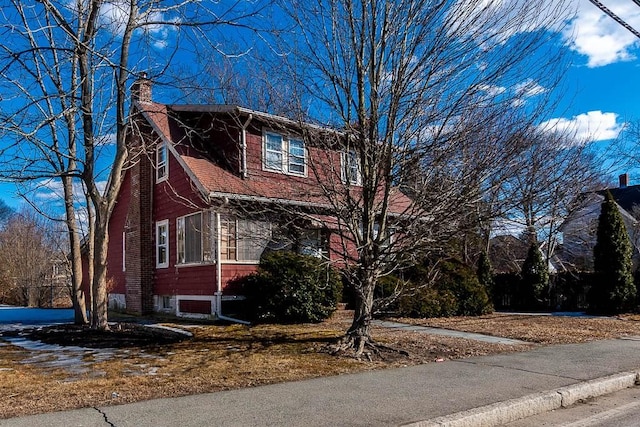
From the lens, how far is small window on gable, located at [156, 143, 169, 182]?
17641 millimetres

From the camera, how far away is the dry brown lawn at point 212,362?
6238mm

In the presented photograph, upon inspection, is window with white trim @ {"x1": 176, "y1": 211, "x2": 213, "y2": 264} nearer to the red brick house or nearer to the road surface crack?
the red brick house

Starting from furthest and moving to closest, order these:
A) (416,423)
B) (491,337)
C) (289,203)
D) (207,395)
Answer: (491,337), (289,203), (207,395), (416,423)

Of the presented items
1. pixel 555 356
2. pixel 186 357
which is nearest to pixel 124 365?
pixel 186 357

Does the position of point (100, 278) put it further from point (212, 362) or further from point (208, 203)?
point (212, 362)

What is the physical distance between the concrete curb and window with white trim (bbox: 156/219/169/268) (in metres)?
13.8

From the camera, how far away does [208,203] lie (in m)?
12.8

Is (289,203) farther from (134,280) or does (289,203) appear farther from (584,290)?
(584,290)

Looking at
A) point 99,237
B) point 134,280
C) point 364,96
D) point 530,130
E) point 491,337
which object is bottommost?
point 491,337

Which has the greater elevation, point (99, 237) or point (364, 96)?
point (364, 96)

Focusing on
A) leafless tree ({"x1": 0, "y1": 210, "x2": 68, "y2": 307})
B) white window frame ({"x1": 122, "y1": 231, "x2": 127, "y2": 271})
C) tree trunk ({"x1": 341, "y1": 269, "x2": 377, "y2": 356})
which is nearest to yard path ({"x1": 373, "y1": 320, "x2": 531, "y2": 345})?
tree trunk ({"x1": 341, "y1": 269, "x2": 377, "y2": 356})

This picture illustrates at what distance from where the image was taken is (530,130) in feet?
27.1

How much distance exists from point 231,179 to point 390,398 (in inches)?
386

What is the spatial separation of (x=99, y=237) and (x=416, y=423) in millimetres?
9496
